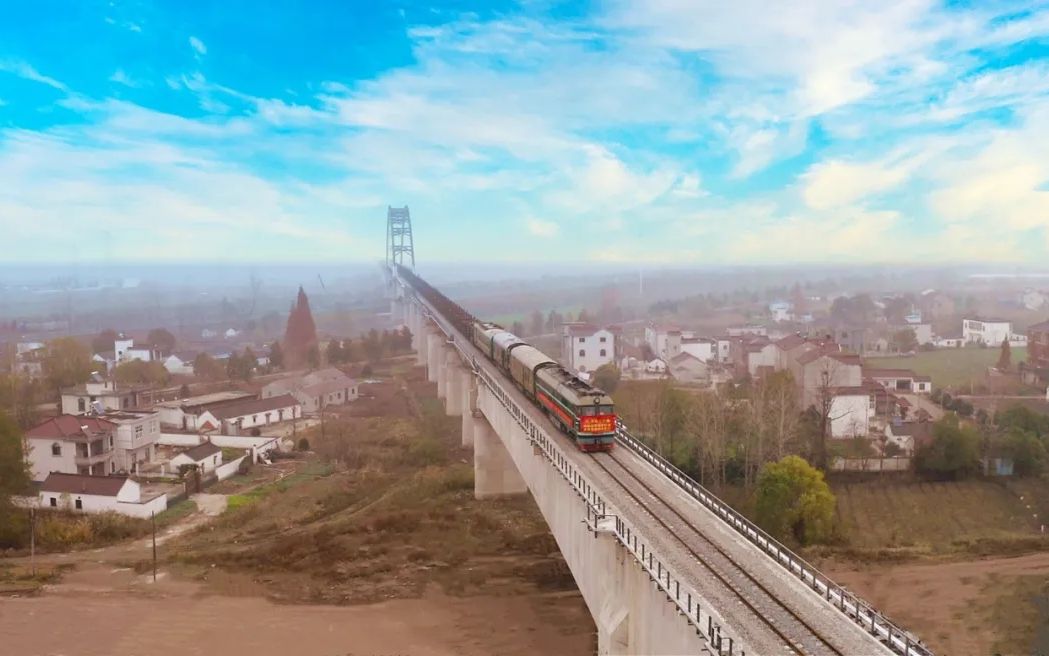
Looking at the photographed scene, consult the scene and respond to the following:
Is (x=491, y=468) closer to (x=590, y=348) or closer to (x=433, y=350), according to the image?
(x=433, y=350)

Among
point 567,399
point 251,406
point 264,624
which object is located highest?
point 567,399

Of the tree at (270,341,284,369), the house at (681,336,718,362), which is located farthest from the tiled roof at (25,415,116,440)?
the house at (681,336,718,362)

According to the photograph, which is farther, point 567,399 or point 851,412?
point 851,412

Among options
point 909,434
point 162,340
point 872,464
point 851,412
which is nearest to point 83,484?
point 872,464

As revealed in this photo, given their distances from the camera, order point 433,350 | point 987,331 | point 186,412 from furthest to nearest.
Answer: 1. point 987,331
2. point 433,350
3. point 186,412

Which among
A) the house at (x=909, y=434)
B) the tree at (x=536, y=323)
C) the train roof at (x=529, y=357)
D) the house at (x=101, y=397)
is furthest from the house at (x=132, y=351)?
the house at (x=909, y=434)

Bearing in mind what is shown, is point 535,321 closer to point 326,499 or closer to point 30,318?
point 326,499

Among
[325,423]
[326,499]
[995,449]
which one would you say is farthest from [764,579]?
[325,423]
